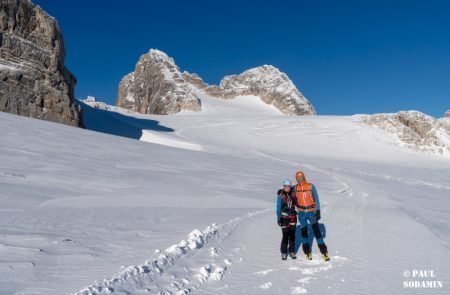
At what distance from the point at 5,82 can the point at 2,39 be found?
3902 millimetres

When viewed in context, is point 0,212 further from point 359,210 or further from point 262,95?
point 262,95

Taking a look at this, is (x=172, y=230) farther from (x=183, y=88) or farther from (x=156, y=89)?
(x=156, y=89)

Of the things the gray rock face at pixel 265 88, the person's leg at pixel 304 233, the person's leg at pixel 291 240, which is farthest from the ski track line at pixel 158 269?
the gray rock face at pixel 265 88

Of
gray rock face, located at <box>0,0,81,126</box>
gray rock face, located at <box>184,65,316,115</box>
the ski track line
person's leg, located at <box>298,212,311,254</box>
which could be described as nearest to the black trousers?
person's leg, located at <box>298,212,311,254</box>

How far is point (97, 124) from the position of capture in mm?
47250

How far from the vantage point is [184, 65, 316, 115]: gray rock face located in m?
110

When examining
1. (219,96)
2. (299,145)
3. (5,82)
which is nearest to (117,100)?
(219,96)

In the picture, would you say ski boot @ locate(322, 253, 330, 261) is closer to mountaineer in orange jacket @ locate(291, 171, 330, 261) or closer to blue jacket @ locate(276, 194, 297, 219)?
mountaineer in orange jacket @ locate(291, 171, 330, 261)

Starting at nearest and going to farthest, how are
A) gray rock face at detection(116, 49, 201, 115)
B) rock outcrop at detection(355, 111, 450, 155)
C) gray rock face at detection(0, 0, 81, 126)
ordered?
gray rock face at detection(0, 0, 81, 126) → rock outcrop at detection(355, 111, 450, 155) → gray rock face at detection(116, 49, 201, 115)

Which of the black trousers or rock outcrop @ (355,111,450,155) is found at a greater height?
rock outcrop @ (355,111,450,155)

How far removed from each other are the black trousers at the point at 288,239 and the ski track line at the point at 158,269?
1.41 meters

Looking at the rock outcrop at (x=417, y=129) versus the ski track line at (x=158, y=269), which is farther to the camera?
the rock outcrop at (x=417, y=129)

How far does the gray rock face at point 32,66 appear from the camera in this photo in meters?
29.2

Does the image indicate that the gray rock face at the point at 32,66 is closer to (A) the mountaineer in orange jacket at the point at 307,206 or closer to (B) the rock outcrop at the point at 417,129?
(A) the mountaineer in orange jacket at the point at 307,206
